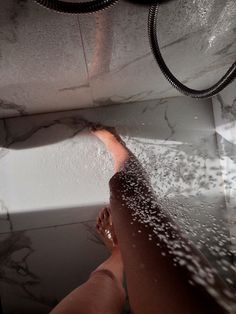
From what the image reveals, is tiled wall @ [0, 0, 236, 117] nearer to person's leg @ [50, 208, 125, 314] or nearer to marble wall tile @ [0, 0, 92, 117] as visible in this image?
marble wall tile @ [0, 0, 92, 117]

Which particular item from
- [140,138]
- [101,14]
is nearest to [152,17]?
[101,14]

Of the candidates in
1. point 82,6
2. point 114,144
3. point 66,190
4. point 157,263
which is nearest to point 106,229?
point 66,190

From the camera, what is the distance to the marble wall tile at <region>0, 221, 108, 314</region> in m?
1.17

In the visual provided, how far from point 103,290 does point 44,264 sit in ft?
1.14

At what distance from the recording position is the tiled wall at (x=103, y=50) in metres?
0.63

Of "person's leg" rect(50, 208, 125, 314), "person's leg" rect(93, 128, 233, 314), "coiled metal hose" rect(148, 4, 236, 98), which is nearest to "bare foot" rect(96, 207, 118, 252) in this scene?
"person's leg" rect(50, 208, 125, 314)

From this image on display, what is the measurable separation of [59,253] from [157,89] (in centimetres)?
71

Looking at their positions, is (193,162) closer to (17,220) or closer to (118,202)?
(118,202)

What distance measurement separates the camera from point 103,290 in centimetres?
92

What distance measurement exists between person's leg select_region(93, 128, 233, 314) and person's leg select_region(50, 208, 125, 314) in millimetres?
127

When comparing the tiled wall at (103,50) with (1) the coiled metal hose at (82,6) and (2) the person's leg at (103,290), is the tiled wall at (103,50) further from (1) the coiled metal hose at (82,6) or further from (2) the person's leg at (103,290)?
(2) the person's leg at (103,290)

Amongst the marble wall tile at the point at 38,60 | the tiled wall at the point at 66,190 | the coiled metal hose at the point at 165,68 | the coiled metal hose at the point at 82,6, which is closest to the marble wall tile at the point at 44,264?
the tiled wall at the point at 66,190

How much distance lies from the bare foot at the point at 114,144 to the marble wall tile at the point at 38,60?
13 cm

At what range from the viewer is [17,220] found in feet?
3.85
